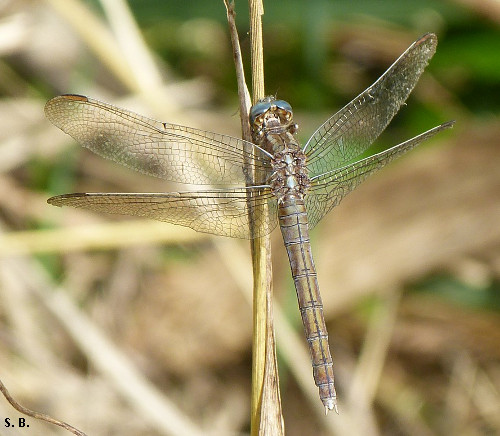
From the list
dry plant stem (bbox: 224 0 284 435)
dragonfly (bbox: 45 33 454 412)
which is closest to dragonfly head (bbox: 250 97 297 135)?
dragonfly (bbox: 45 33 454 412)

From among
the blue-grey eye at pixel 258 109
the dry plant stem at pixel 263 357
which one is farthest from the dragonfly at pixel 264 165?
the dry plant stem at pixel 263 357

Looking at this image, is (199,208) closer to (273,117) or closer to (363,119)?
(273,117)

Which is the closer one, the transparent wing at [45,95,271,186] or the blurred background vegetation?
the transparent wing at [45,95,271,186]

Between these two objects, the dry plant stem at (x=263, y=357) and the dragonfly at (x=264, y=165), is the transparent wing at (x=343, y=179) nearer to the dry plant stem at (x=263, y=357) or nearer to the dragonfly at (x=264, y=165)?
the dragonfly at (x=264, y=165)

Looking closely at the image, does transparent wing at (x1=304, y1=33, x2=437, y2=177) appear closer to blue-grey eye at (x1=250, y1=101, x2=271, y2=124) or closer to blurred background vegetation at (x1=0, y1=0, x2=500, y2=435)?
blue-grey eye at (x1=250, y1=101, x2=271, y2=124)

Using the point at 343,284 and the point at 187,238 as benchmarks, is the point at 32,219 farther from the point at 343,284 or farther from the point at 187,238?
the point at 343,284

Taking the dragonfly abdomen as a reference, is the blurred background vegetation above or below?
above

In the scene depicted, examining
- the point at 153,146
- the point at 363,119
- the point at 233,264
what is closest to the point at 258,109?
the point at 153,146
